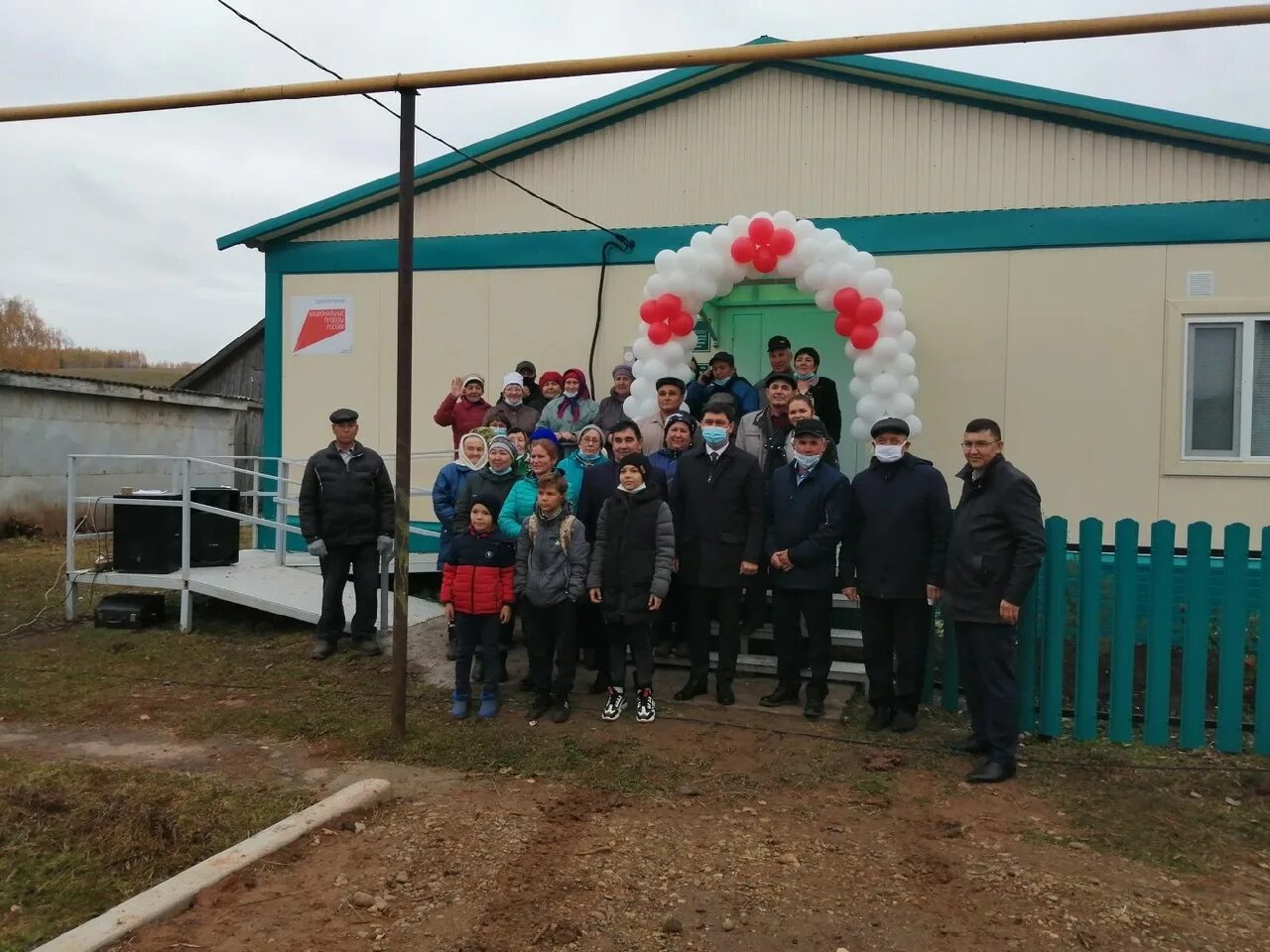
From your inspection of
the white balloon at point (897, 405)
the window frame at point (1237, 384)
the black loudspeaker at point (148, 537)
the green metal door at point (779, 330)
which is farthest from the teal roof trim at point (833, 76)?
the black loudspeaker at point (148, 537)

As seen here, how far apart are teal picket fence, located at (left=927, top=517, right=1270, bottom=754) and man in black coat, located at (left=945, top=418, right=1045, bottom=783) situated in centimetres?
52

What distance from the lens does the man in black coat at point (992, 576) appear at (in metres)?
4.91

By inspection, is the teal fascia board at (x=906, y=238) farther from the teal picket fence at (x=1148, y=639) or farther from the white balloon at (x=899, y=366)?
the teal picket fence at (x=1148, y=639)

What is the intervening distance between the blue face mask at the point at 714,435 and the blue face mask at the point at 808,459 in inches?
18.4

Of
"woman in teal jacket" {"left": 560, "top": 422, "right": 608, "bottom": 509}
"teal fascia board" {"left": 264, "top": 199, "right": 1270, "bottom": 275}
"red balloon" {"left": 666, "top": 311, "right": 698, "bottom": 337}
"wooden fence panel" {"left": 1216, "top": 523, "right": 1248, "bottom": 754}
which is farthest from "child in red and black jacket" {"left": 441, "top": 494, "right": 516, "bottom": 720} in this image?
"teal fascia board" {"left": 264, "top": 199, "right": 1270, "bottom": 275}

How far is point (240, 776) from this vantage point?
16.5 ft

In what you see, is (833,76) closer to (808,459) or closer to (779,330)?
(779,330)

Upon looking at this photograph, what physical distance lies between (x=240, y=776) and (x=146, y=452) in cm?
1550

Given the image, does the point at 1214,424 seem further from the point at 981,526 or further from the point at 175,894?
the point at 175,894

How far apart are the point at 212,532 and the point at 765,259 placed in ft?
17.4

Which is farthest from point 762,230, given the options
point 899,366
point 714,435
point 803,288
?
point 714,435

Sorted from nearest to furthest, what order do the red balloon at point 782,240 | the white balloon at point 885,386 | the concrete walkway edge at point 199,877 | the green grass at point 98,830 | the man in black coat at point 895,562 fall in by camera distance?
1. the concrete walkway edge at point 199,877
2. the green grass at point 98,830
3. the man in black coat at point 895,562
4. the white balloon at point 885,386
5. the red balloon at point 782,240

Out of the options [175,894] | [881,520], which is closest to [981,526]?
[881,520]

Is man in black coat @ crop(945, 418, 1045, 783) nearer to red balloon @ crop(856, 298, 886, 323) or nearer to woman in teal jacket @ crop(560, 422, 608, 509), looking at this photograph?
red balloon @ crop(856, 298, 886, 323)
